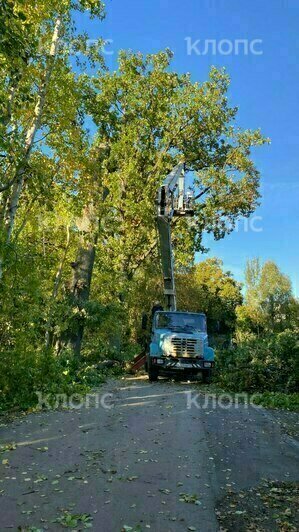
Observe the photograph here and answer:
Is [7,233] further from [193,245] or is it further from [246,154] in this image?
[246,154]

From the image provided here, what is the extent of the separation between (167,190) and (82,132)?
6.33m

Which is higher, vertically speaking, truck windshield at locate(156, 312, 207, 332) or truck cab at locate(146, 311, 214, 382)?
truck windshield at locate(156, 312, 207, 332)

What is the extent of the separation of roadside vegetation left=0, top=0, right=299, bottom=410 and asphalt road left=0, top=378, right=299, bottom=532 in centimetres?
243

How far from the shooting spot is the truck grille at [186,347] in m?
16.2

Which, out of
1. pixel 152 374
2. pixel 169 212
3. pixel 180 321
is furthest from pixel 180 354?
pixel 169 212

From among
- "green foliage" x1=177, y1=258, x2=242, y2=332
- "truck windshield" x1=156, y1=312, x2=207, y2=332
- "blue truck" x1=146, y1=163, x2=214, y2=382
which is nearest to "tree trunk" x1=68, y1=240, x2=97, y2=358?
"blue truck" x1=146, y1=163, x2=214, y2=382

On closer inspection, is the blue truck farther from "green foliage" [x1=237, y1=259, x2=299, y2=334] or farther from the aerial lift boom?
"green foliage" [x1=237, y1=259, x2=299, y2=334]

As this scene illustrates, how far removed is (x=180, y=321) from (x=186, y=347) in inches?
55.2

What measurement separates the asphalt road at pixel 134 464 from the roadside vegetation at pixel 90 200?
7.97ft

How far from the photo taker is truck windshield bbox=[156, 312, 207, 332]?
56.7 feet

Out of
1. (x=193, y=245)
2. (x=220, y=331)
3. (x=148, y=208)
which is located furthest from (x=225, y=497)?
(x=220, y=331)

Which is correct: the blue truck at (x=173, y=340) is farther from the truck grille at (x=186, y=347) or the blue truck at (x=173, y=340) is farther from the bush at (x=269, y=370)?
the bush at (x=269, y=370)

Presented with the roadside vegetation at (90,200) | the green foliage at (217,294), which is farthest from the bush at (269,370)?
the green foliage at (217,294)

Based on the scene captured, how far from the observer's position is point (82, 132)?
13.4 m
